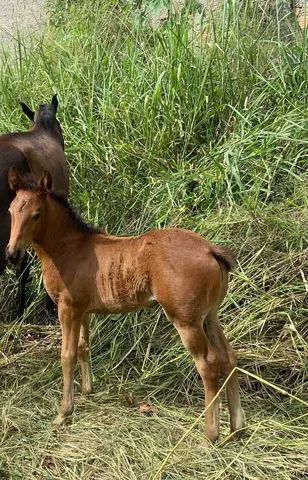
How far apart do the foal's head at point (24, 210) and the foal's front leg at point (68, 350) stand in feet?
1.40

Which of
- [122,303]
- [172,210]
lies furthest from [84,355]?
[172,210]

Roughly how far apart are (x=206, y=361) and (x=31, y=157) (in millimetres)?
2006

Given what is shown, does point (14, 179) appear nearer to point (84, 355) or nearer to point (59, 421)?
point (84, 355)

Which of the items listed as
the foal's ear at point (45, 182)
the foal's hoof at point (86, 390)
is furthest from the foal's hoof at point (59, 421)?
the foal's ear at point (45, 182)

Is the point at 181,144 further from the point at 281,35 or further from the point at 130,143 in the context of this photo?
the point at 281,35

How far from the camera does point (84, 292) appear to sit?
3867 mm

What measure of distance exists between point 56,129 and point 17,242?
1.92 metres

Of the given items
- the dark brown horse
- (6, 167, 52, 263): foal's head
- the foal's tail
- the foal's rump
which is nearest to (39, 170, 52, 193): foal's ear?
(6, 167, 52, 263): foal's head

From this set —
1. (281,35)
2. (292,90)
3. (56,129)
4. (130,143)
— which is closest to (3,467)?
(56,129)

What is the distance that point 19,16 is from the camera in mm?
8602

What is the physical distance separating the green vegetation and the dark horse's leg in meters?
0.09

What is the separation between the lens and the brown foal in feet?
11.5

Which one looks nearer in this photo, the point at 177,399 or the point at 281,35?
the point at 177,399

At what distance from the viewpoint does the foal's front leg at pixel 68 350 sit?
391 centimetres
